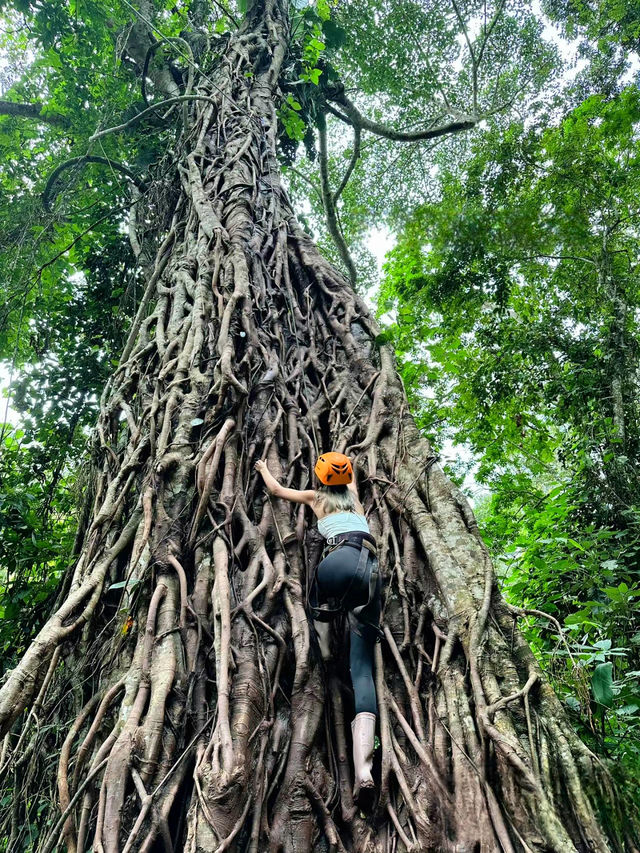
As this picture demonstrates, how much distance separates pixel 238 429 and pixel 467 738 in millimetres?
1328

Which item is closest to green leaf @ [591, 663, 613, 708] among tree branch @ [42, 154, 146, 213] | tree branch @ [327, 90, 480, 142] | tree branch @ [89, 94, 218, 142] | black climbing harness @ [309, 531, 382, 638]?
black climbing harness @ [309, 531, 382, 638]

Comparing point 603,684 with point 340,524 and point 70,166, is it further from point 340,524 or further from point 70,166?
point 70,166

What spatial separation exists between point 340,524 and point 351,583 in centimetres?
24

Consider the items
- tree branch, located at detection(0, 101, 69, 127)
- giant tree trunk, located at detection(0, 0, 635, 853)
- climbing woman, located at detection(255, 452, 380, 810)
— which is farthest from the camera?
tree branch, located at detection(0, 101, 69, 127)

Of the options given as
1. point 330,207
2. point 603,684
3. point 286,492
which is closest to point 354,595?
point 286,492

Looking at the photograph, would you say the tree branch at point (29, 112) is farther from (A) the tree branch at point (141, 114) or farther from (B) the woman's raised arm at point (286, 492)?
(B) the woman's raised arm at point (286, 492)

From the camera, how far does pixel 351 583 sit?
178cm

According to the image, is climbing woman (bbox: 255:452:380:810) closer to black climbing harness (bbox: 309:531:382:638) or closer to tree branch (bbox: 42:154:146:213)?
black climbing harness (bbox: 309:531:382:638)

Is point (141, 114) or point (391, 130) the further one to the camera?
point (391, 130)

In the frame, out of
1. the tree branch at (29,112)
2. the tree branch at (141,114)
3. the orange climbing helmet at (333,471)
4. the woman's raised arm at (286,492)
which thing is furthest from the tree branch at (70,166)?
the orange climbing helmet at (333,471)

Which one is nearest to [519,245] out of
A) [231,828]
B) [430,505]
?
[430,505]

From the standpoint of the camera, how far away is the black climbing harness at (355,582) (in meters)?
1.79

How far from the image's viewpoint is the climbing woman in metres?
1.59

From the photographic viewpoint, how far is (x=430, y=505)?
217cm
